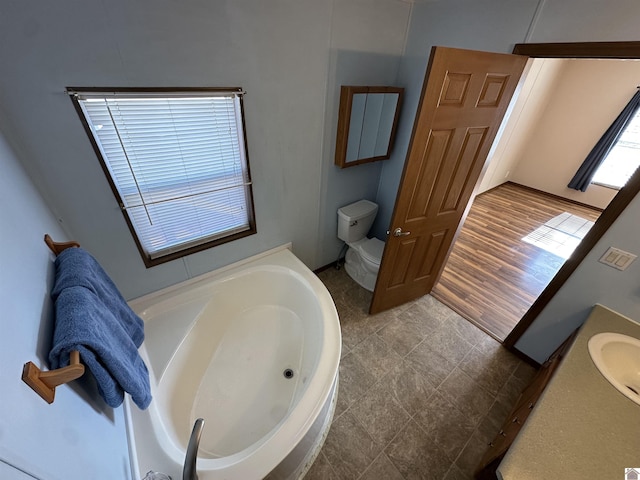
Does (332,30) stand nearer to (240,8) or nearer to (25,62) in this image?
(240,8)

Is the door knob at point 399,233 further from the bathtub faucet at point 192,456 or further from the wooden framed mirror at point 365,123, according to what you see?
the bathtub faucet at point 192,456

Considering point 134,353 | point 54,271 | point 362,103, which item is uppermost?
point 362,103

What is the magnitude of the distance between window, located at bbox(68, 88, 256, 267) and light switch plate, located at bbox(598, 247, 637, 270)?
6.90ft

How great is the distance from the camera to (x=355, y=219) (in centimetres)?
224

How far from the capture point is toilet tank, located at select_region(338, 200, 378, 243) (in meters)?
2.25

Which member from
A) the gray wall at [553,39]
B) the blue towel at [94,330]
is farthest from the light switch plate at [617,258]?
the blue towel at [94,330]

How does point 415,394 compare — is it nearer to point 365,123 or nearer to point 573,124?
point 365,123

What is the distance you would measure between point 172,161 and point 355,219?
57.0 inches

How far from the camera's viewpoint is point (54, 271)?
875mm

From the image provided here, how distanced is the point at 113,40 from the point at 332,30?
3.67ft

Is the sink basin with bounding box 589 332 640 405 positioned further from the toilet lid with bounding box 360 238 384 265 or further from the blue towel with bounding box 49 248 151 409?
the blue towel with bounding box 49 248 151 409

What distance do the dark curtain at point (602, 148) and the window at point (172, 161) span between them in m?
5.30

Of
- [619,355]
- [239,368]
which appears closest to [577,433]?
[619,355]

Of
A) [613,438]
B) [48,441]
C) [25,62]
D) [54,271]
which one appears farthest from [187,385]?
[613,438]
